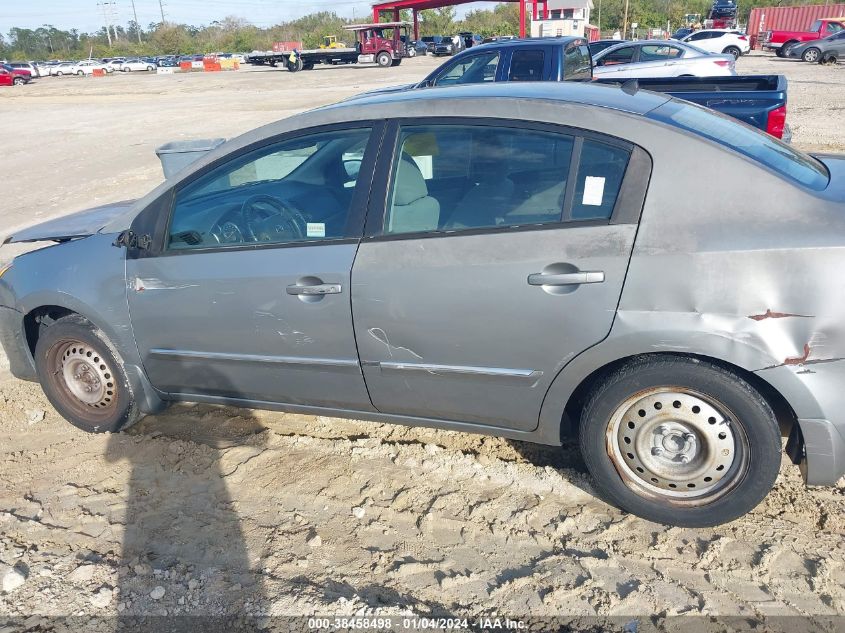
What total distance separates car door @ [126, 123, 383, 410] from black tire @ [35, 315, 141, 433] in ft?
0.89

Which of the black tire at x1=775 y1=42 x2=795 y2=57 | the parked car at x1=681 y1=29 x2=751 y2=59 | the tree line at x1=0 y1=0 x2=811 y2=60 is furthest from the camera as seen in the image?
the tree line at x1=0 y1=0 x2=811 y2=60

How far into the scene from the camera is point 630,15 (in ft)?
239

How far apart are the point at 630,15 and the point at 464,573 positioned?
80.9 meters

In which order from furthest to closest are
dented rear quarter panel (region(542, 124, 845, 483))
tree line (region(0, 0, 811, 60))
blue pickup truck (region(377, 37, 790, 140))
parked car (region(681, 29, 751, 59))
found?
tree line (region(0, 0, 811, 60))
parked car (region(681, 29, 751, 59))
blue pickup truck (region(377, 37, 790, 140))
dented rear quarter panel (region(542, 124, 845, 483))

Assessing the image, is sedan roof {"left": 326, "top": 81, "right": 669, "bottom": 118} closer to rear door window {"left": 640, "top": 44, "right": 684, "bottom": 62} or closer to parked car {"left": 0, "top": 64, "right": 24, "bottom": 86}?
rear door window {"left": 640, "top": 44, "right": 684, "bottom": 62}

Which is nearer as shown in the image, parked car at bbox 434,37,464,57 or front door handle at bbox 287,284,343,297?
front door handle at bbox 287,284,343,297

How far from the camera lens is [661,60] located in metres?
15.9

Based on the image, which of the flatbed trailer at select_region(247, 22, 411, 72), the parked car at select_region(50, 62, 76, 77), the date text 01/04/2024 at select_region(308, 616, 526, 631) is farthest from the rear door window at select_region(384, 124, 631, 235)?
the parked car at select_region(50, 62, 76, 77)

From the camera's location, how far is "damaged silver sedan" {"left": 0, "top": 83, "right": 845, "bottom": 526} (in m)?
2.47

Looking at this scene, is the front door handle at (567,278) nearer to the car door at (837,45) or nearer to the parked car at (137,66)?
the car door at (837,45)

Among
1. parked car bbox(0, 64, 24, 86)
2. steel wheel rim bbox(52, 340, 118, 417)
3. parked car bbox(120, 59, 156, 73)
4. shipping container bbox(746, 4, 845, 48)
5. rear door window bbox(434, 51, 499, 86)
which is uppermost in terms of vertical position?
shipping container bbox(746, 4, 845, 48)

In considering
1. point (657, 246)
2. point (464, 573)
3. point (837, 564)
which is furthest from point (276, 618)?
point (837, 564)

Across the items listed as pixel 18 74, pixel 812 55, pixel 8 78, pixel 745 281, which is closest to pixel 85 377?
pixel 745 281

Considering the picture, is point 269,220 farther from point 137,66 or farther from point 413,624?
point 137,66
